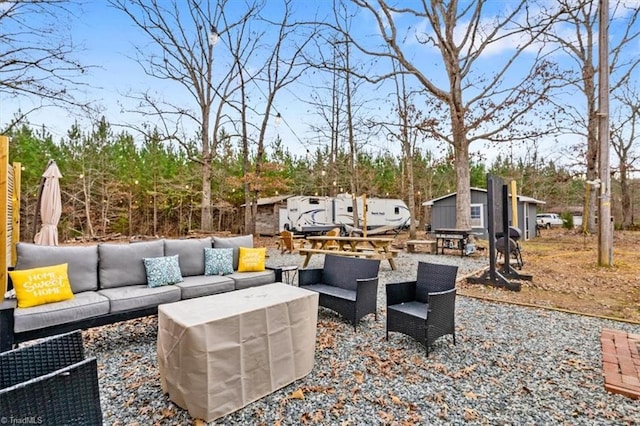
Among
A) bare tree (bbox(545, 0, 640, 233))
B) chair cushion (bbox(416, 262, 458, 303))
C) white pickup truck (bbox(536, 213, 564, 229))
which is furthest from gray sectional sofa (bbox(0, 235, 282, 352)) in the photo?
white pickup truck (bbox(536, 213, 564, 229))

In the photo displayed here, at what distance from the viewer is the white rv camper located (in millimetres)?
16391

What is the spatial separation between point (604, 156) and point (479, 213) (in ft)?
28.1

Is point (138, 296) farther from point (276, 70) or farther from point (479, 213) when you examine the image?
point (479, 213)

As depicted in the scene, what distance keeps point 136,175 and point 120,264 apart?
15.9 m

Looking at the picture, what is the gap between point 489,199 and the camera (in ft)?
19.1

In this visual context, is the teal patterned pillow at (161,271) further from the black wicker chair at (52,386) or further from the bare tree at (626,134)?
the bare tree at (626,134)

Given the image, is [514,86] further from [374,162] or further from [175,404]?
[374,162]

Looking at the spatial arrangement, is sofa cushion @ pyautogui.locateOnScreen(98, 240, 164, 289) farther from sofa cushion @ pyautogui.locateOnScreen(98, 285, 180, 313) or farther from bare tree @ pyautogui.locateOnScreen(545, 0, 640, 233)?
bare tree @ pyautogui.locateOnScreen(545, 0, 640, 233)

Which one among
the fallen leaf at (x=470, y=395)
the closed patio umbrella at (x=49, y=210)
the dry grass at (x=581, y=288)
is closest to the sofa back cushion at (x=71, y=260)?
the closed patio umbrella at (x=49, y=210)

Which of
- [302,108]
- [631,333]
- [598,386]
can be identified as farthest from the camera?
[302,108]

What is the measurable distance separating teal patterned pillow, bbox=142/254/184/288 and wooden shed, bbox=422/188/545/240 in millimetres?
14764

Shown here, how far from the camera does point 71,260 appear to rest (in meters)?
3.61

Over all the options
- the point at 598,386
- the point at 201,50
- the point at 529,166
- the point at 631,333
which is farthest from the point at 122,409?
the point at 529,166

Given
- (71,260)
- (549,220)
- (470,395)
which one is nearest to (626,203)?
(549,220)
